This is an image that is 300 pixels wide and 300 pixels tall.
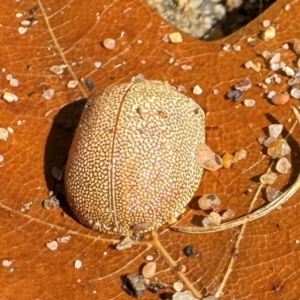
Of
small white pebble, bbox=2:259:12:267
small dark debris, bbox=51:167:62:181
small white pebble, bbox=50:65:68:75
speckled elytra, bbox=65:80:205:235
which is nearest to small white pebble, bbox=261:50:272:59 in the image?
speckled elytra, bbox=65:80:205:235

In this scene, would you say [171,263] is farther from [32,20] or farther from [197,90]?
[32,20]

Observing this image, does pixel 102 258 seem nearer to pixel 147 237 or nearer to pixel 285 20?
pixel 147 237

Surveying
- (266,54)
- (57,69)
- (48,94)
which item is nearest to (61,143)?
(48,94)

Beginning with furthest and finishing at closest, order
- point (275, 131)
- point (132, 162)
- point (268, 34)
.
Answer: point (268, 34)
point (275, 131)
point (132, 162)

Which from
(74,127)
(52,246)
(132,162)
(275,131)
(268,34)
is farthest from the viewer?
(268,34)

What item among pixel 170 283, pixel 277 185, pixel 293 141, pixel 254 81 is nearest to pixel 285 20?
pixel 254 81

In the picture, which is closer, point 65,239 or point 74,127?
point 65,239

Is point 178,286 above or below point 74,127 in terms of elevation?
below

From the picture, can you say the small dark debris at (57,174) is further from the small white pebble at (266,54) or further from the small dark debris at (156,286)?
the small white pebble at (266,54)
